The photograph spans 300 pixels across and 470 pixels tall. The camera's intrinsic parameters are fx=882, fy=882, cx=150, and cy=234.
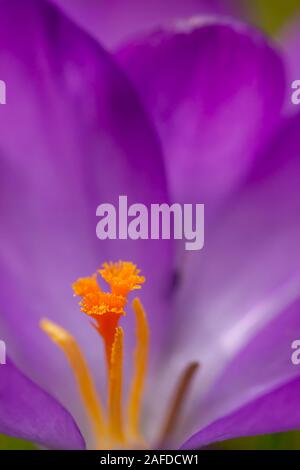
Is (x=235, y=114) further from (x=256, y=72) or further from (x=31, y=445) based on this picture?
(x=31, y=445)

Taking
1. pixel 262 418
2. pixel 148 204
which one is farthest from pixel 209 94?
pixel 262 418

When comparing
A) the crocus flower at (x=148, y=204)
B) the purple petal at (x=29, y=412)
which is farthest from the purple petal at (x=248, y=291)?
the purple petal at (x=29, y=412)

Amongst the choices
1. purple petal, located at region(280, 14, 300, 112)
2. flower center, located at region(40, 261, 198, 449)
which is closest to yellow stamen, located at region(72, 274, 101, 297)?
flower center, located at region(40, 261, 198, 449)

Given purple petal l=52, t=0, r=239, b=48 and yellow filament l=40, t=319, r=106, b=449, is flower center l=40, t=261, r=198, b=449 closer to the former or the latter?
yellow filament l=40, t=319, r=106, b=449

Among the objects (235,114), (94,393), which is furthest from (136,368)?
(235,114)

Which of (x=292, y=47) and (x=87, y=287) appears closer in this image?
(x=87, y=287)

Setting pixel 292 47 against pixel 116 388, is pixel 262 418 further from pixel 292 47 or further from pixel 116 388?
pixel 292 47
